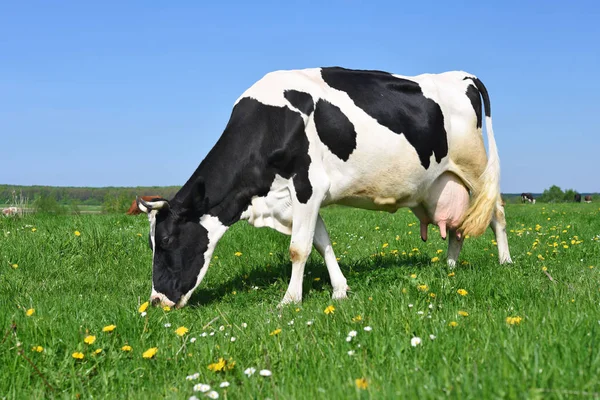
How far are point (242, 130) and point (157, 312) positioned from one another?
81.1 inches

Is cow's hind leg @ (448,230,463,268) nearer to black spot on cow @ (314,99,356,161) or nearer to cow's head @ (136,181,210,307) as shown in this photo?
black spot on cow @ (314,99,356,161)

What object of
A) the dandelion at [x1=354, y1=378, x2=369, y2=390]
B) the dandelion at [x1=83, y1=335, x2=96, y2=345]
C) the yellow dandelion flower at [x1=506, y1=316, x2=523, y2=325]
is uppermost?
the yellow dandelion flower at [x1=506, y1=316, x2=523, y2=325]

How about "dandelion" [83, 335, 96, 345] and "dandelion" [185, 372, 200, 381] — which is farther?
"dandelion" [83, 335, 96, 345]

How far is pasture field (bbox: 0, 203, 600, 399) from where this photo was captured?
273 centimetres

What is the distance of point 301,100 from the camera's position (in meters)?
6.29

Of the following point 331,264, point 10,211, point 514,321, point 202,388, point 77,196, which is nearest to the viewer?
point 202,388

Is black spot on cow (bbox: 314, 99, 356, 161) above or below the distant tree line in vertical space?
above

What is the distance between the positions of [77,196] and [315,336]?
7721cm

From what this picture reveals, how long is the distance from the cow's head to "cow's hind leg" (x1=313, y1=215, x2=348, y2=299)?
126 centimetres

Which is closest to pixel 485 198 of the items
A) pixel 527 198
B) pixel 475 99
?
pixel 475 99

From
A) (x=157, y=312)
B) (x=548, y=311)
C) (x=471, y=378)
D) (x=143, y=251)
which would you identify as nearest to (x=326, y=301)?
(x=157, y=312)

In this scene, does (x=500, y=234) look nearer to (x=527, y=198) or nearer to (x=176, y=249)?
(x=176, y=249)

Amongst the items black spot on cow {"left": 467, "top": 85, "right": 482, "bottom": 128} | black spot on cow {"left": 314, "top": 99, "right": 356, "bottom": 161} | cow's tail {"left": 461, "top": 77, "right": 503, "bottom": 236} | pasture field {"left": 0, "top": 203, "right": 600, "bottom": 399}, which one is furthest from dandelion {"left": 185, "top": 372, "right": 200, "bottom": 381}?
black spot on cow {"left": 467, "top": 85, "right": 482, "bottom": 128}

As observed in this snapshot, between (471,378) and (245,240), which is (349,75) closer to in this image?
(245,240)
